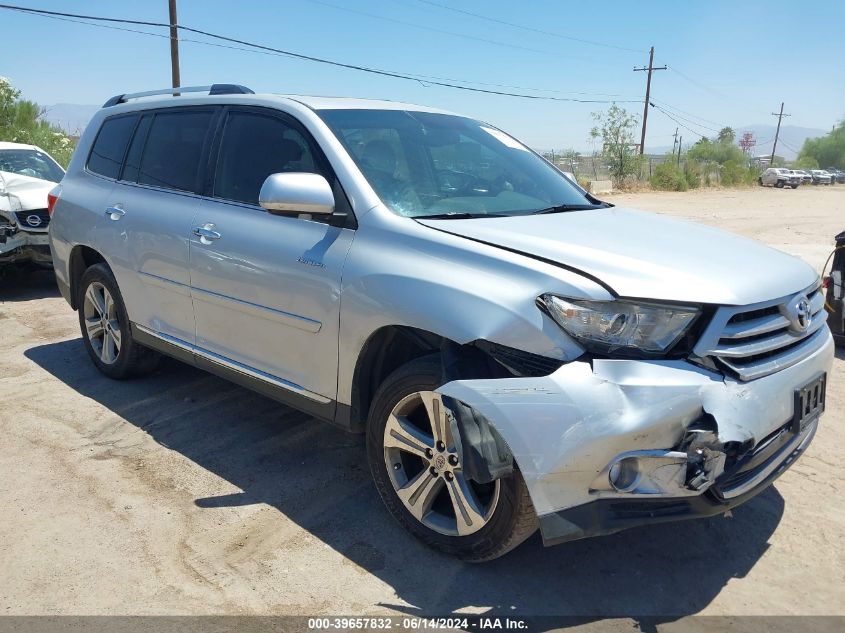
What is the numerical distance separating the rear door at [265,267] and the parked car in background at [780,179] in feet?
179

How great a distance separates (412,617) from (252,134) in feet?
8.69

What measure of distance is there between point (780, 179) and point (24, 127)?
4839 centimetres

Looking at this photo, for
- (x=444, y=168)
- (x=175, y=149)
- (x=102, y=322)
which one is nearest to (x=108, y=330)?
(x=102, y=322)

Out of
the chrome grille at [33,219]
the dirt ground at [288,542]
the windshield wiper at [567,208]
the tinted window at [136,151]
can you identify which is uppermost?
the tinted window at [136,151]

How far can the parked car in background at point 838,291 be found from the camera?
5988mm

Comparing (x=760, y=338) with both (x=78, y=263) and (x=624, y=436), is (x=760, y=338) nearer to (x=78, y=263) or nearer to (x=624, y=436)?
(x=624, y=436)

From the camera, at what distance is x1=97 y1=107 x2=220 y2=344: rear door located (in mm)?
4230

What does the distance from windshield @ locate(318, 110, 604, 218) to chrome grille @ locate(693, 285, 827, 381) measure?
4.04ft

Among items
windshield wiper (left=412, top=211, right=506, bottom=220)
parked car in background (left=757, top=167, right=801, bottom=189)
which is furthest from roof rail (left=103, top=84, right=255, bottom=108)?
parked car in background (left=757, top=167, right=801, bottom=189)

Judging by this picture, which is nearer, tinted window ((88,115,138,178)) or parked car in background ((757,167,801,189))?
tinted window ((88,115,138,178))

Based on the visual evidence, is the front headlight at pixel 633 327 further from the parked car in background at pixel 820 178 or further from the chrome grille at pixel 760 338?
the parked car in background at pixel 820 178

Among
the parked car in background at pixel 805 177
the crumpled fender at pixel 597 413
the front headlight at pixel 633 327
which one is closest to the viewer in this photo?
the crumpled fender at pixel 597 413

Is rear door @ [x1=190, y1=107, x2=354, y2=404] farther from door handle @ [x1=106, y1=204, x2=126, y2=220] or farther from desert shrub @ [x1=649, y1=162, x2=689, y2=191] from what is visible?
desert shrub @ [x1=649, y1=162, x2=689, y2=191]

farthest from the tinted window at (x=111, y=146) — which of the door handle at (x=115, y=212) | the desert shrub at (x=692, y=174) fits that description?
the desert shrub at (x=692, y=174)
